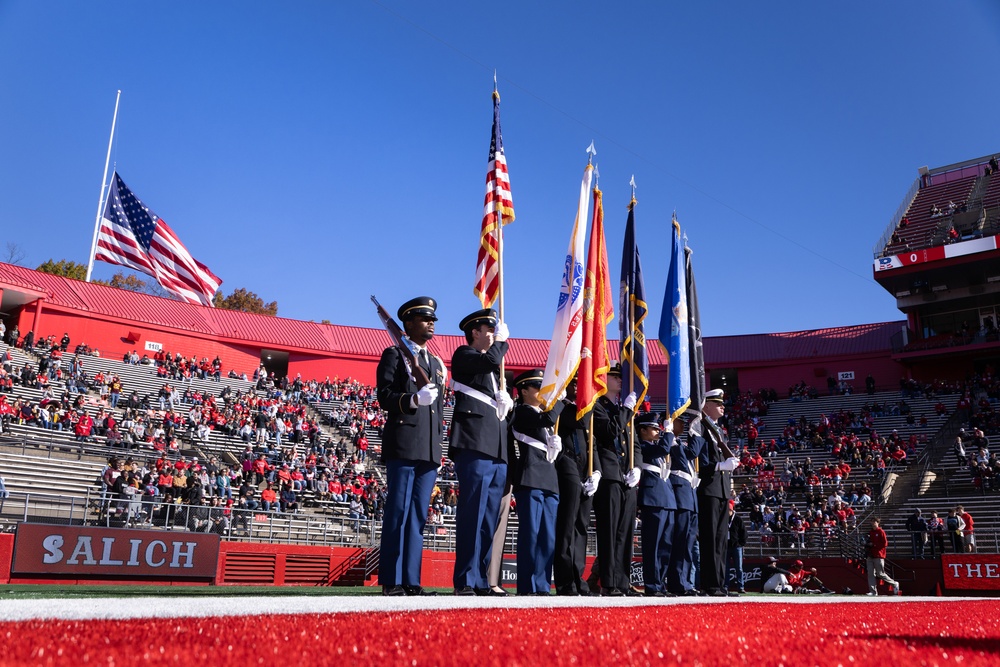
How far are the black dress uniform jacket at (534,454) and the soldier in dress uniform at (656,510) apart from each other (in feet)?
5.25

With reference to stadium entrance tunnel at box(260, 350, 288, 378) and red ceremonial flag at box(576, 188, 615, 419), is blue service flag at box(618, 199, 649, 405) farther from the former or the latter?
stadium entrance tunnel at box(260, 350, 288, 378)

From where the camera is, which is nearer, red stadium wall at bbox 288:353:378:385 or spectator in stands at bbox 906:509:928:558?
spectator in stands at bbox 906:509:928:558

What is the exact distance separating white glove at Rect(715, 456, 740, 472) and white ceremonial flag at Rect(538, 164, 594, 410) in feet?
7.12

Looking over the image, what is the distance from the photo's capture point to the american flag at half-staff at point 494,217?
24.4 ft

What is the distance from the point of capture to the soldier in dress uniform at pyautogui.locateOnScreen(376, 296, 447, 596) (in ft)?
17.1

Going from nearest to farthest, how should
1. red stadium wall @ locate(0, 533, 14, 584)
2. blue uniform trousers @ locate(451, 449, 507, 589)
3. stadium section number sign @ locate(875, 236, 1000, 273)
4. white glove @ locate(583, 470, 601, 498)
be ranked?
blue uniform trousers @ locate(451, 449, 507, 589)
white glove @ locate(583, 470, 601, 498)
red stadium wall @ locate(0, 533, 14, 584)
stadium section number sign @ locate(875, 236, 1000, 273)

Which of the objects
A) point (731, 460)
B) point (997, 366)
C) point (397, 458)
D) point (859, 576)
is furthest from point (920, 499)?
point (397, 458)

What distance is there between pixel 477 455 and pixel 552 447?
36.2 inches

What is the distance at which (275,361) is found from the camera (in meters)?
37.7

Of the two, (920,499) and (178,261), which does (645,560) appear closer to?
(920,499)

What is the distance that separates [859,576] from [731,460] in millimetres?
12001

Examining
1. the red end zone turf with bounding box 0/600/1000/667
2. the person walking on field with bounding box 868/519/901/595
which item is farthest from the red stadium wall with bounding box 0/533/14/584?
the person walking on field with bounding box 868/519/901/595

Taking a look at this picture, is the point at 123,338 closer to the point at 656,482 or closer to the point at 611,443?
the point at 656,482

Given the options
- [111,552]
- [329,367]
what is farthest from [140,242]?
[111,552]
